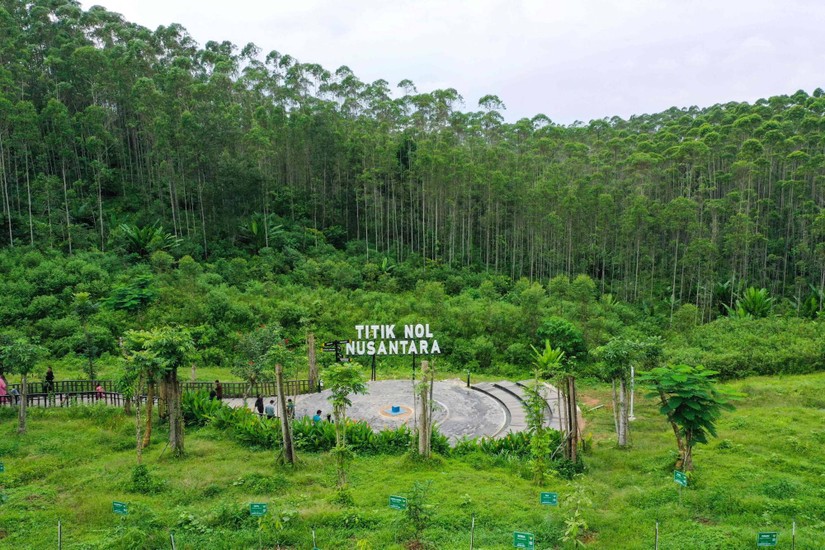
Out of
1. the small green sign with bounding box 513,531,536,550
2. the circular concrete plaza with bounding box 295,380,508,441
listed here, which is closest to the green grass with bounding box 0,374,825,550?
the small green sign with bounding box 513,531,536,550

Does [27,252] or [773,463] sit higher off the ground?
[27,252]

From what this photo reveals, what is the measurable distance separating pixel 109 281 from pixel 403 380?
17988mm

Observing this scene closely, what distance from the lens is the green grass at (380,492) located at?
9.80 metres

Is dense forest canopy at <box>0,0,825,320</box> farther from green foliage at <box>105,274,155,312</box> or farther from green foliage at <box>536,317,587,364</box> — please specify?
green foliage at <box>536,317,587,364</box>

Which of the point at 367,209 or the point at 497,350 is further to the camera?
the point at 367,209

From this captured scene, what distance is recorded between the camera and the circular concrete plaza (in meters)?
18.3

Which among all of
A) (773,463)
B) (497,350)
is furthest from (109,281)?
(773,463)

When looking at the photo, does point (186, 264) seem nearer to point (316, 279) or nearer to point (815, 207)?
point (316, 279)

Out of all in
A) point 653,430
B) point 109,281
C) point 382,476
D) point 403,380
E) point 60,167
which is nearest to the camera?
point 382,476

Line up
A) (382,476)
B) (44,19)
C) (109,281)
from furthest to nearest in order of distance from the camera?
(44,19)
(109,281)
(382,476)

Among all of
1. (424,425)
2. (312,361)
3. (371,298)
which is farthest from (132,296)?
(424,425)

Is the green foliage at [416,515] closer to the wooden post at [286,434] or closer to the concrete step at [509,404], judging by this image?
the wooden post at [286,434]

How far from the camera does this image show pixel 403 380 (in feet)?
79.8

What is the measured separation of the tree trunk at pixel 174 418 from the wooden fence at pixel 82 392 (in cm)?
A: 390
